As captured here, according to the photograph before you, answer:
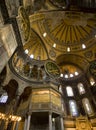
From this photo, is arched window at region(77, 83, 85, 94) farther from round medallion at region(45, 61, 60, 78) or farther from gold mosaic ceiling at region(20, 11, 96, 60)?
gold mosaic ceiling at region(20, 11, 96, 60)

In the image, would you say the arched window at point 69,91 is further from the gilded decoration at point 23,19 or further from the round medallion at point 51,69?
the gilded decoration at point 23,19

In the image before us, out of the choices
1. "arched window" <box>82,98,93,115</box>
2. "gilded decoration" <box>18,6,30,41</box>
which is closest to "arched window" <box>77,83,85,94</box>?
"arched window" <box>82,98,93,115</box>

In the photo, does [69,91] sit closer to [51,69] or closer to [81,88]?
[81,88]

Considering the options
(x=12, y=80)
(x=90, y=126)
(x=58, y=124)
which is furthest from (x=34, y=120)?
(x=90, y=126)

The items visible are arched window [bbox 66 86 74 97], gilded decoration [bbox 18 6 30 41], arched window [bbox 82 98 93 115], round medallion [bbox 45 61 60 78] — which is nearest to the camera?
gilded decoration [bbox 18 6 30 41]

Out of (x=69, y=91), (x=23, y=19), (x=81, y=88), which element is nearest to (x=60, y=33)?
(x=81, y=88)

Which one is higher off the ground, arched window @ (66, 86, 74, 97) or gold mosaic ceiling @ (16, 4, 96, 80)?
gold mosaic ceiling @ (16, 4, 96, 80)

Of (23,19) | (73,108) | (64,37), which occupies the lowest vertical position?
(73,108)

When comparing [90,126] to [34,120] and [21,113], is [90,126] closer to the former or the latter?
[34,120]

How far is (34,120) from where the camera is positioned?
36.7ft

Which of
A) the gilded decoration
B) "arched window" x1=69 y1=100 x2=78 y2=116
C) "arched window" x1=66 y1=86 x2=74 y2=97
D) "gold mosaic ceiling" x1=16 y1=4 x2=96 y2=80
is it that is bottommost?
"arched window" x1=69 y1=100 x2=78 y2=116

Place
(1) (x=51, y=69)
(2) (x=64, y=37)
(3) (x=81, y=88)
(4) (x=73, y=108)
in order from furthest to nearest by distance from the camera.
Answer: (2) (x=64, y=37), (3) (x=81, y=88), (1) (x=51, y=69), (4) (x=73, y=108)

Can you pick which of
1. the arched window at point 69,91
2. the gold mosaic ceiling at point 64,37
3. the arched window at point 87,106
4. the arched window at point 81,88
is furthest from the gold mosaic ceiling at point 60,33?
the arched window at point 87,106

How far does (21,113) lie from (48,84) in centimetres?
385
